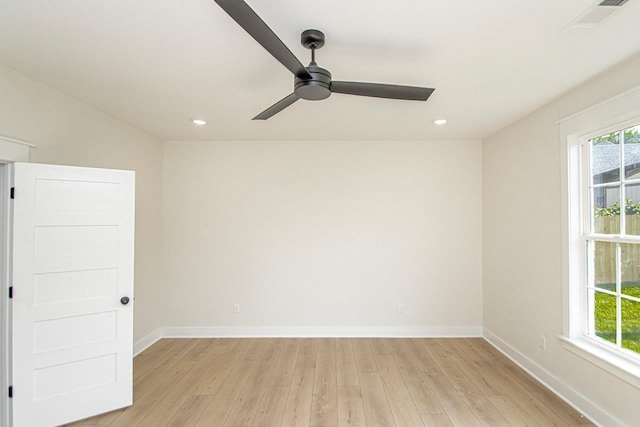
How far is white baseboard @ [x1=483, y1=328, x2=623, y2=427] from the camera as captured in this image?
2068 millimetres

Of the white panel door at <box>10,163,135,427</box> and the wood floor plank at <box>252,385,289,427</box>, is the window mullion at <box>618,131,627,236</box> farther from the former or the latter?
the white panel door at <box>10,163,135,427</box>

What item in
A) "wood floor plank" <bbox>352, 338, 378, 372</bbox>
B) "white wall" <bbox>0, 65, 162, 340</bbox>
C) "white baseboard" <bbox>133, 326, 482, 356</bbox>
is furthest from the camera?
"white baseboard" <bbox>133, 326, 482, 356</bbox>

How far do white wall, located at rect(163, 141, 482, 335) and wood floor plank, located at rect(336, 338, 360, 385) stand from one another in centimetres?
27

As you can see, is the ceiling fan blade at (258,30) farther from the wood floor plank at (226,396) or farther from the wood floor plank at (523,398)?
the wood floor plank at (523,398)

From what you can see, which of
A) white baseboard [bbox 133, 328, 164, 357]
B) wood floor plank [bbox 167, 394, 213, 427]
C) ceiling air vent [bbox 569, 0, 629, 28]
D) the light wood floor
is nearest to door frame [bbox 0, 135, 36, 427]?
the light wood floor

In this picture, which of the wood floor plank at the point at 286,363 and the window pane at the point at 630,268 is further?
the wood floor plank at the point at 286,363

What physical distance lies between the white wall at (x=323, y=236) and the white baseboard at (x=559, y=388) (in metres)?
0.59

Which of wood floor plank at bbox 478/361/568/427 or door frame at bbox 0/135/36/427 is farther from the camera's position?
wood floor plank at bbox 478/361/568/427

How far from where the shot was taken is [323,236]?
3.85 meters

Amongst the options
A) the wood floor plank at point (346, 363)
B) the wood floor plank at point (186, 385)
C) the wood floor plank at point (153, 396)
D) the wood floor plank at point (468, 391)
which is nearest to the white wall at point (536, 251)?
the wood floor plank at point (468, 391)

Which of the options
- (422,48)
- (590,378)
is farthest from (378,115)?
(590,378)

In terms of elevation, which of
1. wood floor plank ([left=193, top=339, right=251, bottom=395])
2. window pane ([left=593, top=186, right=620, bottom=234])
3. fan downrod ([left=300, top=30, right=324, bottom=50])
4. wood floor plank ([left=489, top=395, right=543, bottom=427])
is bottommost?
wood floor plank ([left=193, top=339, right=251, bottom=395])

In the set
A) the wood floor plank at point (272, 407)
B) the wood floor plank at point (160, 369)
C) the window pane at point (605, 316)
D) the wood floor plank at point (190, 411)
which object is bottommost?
the wood floor plank at point (160, 369)

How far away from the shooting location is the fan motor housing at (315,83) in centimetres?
155
